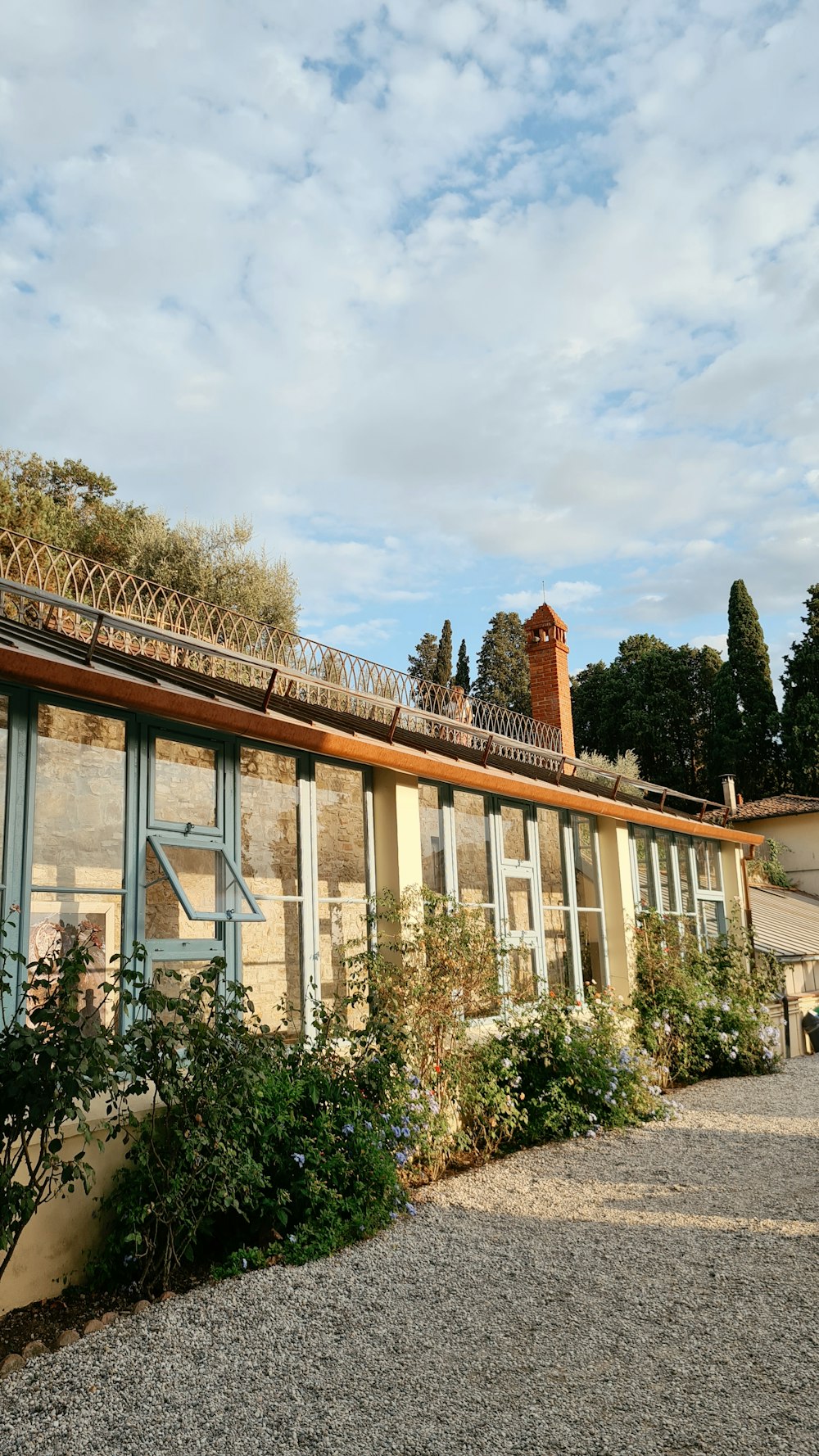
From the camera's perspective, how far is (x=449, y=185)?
811 centimetres

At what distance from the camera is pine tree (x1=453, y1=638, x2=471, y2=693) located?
112 feet

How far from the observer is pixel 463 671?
34.4 m

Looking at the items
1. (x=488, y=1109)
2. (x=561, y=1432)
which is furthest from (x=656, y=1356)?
(x=488, y=1109)

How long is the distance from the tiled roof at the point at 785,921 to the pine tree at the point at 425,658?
16282 mm

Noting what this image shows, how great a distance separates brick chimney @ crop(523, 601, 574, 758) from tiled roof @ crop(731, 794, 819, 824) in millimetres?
7585

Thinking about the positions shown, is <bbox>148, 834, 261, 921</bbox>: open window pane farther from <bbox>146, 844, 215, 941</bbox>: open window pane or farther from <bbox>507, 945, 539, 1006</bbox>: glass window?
<bbox>507, 945, 539, 1006</bbox>: glass window

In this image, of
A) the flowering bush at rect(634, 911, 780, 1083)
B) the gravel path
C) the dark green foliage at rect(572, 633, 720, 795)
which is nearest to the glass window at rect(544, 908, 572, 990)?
the flowering bush at rect(634, 911, 780, 1083)

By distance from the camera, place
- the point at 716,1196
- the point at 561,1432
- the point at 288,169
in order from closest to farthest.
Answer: the point at 561,1432
the point at 716,1196
the point at 288,169

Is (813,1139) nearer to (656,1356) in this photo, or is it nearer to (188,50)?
(656,1356)

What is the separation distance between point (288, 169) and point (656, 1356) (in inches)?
326

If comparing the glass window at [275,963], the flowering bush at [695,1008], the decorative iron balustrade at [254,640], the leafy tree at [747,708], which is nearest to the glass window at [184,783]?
the glass window at [275,963]

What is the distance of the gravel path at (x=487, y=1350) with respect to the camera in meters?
2.95

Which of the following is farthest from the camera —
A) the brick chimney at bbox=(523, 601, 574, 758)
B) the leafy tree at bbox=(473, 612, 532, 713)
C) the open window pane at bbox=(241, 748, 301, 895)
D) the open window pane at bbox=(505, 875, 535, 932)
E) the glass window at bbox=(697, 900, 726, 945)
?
the leafy tree at bbox=(473, 612, 532, 713)

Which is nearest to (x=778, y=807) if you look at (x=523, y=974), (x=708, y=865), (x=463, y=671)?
(x=708, y=865)
